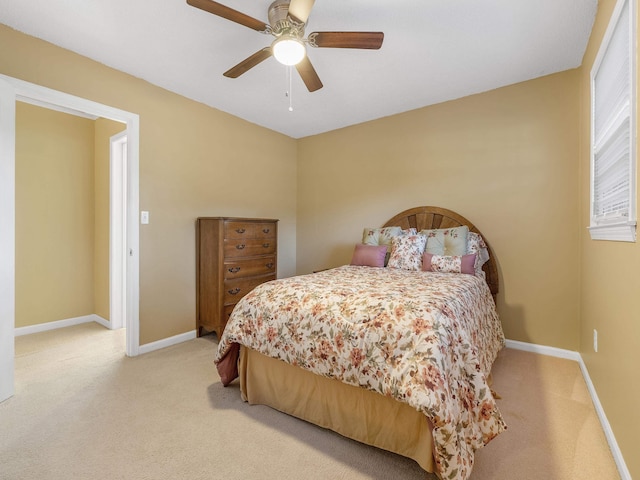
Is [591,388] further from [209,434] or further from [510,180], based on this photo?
[209,434]

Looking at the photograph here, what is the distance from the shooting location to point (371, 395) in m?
1.52

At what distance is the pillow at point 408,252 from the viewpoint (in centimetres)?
286

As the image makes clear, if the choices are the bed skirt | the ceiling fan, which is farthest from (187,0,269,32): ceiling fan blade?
the bed skirt

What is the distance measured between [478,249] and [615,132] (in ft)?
4.48

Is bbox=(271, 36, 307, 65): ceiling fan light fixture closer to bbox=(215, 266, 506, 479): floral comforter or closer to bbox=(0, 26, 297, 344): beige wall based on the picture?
bbox=(215, 266, 506, 479): floral comforter

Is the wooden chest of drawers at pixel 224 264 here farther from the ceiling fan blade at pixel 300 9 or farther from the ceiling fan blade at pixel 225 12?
the ceiling fan blade at pixel 300 9

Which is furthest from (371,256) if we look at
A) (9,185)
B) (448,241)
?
(9,185)

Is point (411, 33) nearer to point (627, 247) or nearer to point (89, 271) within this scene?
point (627, 247)

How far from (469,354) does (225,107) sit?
3337 millimetres

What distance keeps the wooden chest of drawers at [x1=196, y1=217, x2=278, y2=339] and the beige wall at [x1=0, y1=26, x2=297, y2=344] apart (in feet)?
0.39

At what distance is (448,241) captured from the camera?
2.83 meters

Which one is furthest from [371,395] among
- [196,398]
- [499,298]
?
[499,298]

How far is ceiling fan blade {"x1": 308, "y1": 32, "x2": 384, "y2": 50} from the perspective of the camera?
1.71 meters

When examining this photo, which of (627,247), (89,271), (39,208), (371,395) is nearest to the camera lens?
(627,247)
